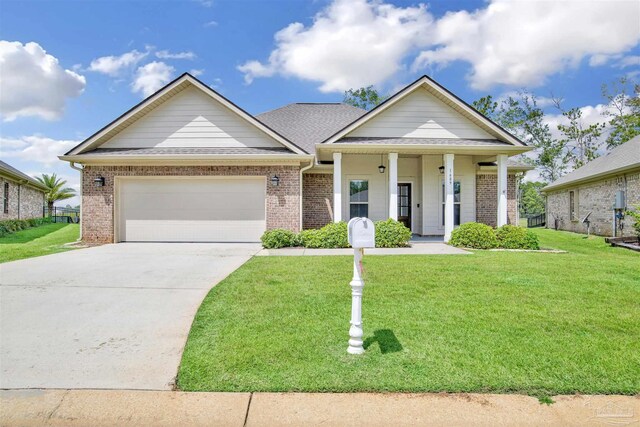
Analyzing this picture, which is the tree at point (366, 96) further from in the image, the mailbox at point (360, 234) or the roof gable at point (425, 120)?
the mailbox at point (360, 234)

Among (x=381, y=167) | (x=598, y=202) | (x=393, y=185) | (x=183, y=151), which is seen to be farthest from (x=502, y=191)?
(x=183, y=151)

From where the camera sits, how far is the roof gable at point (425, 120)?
1268 centimetres

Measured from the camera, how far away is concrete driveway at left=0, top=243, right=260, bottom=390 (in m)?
3.16

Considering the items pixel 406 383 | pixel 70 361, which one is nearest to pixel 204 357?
pixel 70 361

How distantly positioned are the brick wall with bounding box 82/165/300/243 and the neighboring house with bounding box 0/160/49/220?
9891 mm

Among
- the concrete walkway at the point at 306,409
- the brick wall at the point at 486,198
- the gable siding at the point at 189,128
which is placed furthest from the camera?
the brick wall at the point at 486,198

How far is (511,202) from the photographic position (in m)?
15.4

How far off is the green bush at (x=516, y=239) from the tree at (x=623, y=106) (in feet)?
86.3

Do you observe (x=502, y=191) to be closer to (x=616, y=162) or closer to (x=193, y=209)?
(x=616, y=162)

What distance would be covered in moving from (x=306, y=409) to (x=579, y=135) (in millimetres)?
39639

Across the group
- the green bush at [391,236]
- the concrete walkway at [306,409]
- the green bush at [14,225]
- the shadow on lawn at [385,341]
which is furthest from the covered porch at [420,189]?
the green bush at [14,225]

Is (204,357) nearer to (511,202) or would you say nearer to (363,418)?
(363,418)

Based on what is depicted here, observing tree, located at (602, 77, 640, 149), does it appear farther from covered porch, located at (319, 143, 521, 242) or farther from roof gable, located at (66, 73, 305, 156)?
roof gable, located at (66, 73, 305, 156)

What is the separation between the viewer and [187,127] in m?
12.7
